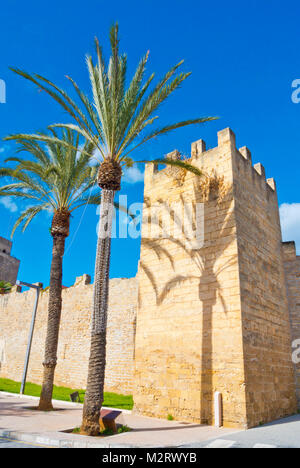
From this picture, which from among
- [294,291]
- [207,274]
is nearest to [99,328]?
[207,274]

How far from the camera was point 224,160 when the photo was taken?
980cm

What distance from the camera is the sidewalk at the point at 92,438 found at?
18.0ft

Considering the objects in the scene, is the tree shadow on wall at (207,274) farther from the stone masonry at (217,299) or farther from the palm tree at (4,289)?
the palm tree at (4,289)

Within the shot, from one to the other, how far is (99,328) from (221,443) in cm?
308

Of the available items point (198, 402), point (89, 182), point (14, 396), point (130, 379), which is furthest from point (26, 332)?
point (198, 402)

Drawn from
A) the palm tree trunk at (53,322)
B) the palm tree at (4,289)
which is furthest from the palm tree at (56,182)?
the palm tree at (4,289)

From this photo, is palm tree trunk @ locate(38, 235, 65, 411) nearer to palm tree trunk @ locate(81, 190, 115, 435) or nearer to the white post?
palm tree trunk @ locate(81, 190, 115, 435)

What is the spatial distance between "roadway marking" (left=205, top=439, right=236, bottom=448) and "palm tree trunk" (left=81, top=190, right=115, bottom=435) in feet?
7.14

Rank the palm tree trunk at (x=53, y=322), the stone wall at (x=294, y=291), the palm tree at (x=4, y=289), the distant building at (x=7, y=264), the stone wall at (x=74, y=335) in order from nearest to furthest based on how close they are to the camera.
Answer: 1. the palm tree trunk at (x=53, y=322)
2. the stone wall at (x=294, y=291)
3. the stone wall at (x=74, y=335)
4. the palm tree at (x=4, y=289)
5. the distant building at (x=7, y=264)

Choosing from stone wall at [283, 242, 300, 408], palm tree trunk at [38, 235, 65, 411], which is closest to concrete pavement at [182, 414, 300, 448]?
stone wall at [283, 242, 300, 408]

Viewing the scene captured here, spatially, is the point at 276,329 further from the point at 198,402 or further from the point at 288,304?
the point at 198,402

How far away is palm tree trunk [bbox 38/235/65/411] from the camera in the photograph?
9625 mm

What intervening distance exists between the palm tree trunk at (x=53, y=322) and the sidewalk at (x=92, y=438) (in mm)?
635

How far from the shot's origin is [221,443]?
5656 mm
